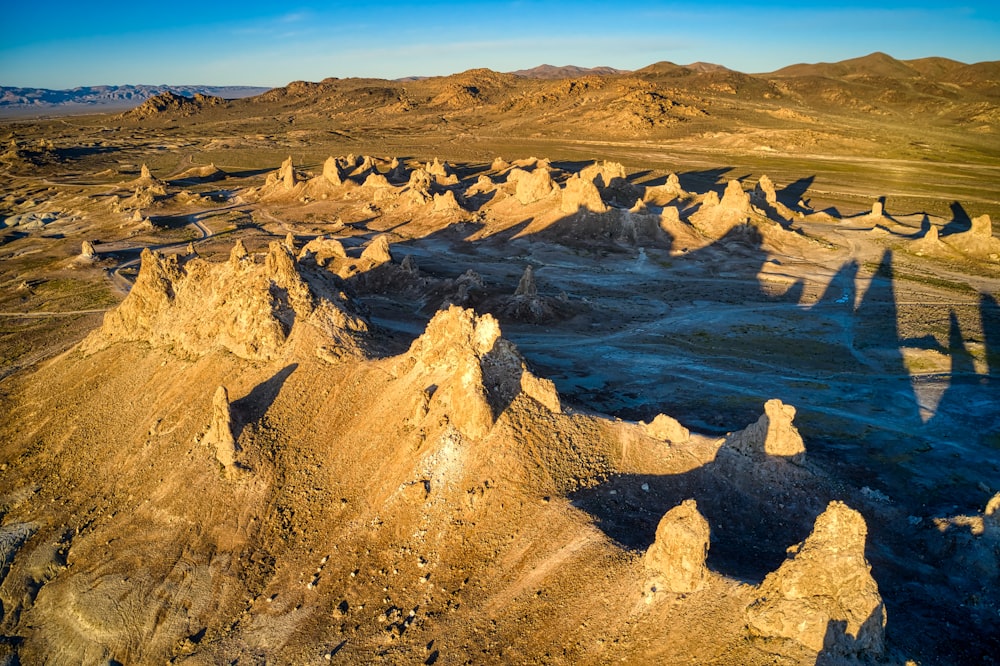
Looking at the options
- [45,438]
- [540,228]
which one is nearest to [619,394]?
[45,438]

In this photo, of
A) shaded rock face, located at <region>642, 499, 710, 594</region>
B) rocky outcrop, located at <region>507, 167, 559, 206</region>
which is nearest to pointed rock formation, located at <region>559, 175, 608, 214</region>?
rocky outcrop, located at <region>507, 167, 559, 206</region>

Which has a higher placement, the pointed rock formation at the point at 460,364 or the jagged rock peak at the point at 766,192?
the jagged rock peak at the point at 766,192

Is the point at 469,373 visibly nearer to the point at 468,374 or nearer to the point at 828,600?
the point at 468,374

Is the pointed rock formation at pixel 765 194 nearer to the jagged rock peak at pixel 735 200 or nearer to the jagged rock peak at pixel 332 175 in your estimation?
the jagged rock peak at pixel 735 200

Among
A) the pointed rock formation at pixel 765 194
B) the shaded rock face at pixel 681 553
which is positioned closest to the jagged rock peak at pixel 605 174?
the pointed rock formation at pixel 765 194

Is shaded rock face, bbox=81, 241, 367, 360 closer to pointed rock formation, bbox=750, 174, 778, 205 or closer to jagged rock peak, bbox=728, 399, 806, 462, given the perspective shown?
jagged rock peak, bbox=728, 399, 806, 462

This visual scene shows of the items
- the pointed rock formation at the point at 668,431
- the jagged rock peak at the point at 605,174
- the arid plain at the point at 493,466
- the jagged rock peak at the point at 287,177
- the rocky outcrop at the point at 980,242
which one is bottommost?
the arid plain at the point at 493,466

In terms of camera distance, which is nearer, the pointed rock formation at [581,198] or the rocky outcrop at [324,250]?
the rocky outcrop at [324,250]

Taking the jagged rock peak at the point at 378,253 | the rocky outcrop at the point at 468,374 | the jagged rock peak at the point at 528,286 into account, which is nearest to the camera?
the rocky outcrop at the point at 468,374
